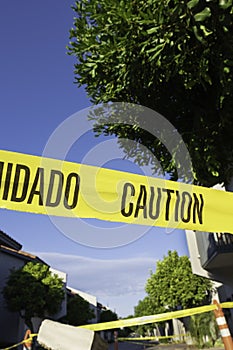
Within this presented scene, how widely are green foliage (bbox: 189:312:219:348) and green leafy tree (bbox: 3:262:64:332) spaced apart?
9215 mm

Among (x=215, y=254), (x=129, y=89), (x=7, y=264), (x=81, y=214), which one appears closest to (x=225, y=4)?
(x=129, y=89)

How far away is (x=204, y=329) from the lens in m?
16.9

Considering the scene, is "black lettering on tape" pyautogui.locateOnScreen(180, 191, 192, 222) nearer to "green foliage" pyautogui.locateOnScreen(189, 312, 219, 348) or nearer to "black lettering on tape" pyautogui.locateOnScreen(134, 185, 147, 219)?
"black lettering on tape" pyautogui.locateOnScreen(134, 185, 147, 219)

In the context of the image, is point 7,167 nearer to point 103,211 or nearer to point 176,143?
point 103,211

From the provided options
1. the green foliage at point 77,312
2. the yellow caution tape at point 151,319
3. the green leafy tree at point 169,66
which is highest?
the green leafy tree at point 169,66

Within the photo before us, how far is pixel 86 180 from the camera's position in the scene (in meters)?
3.02

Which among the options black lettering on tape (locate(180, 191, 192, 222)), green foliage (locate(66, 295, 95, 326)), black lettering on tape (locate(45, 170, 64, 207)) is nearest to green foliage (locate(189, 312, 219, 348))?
green foliage (locate(66, 295, 95, 326))

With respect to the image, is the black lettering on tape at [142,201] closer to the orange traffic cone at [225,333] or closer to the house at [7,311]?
the orange traffic cone at [225,333]

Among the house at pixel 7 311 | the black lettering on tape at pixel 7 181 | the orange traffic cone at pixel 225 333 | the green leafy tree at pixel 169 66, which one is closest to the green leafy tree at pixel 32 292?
the house at pixel 7 311

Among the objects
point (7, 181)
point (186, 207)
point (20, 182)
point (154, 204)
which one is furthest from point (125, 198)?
point (7, 181)

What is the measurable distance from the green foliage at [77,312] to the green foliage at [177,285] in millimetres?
7364

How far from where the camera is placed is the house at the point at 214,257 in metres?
11.4

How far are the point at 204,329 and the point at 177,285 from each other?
6.35m

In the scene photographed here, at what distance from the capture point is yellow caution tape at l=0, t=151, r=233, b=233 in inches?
109
